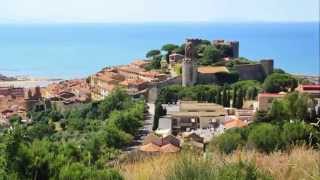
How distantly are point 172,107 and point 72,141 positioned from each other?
5987 mm

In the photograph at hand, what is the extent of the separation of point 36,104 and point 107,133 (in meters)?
9.55

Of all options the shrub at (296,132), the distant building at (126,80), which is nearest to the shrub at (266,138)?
the shrub at (296,132)

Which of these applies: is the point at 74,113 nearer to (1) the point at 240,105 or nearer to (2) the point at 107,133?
(1) the point at 240,105

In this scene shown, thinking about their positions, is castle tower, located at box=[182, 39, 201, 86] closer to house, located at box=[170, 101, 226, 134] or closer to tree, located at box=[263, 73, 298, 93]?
tree, located at box=[263, 73, 298, 93]

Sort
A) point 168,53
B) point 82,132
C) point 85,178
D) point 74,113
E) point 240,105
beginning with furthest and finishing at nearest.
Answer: point 168,53 → point 74,113 → point 240,105 → point 82,132 → point 85,178

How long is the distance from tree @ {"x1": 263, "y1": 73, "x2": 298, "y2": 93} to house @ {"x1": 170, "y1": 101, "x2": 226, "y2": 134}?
3.05 m

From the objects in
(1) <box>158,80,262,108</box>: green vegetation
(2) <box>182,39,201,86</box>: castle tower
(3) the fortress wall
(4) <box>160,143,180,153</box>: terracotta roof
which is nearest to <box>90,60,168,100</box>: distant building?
(2) <box>182,39,201,86</box>: castle tower

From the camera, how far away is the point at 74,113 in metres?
18.8

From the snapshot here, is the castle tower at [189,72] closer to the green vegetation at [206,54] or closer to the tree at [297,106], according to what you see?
the green vegetation at [206,54]

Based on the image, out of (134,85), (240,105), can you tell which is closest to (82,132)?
(240,105)

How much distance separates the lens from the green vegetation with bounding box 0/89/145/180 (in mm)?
4426

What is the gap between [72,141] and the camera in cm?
1179

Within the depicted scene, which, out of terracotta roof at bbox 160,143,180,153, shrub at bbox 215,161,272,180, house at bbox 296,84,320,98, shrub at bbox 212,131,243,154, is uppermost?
shrub at bbox 215,161,272,180

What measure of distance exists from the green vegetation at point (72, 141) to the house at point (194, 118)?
88 centimetres
